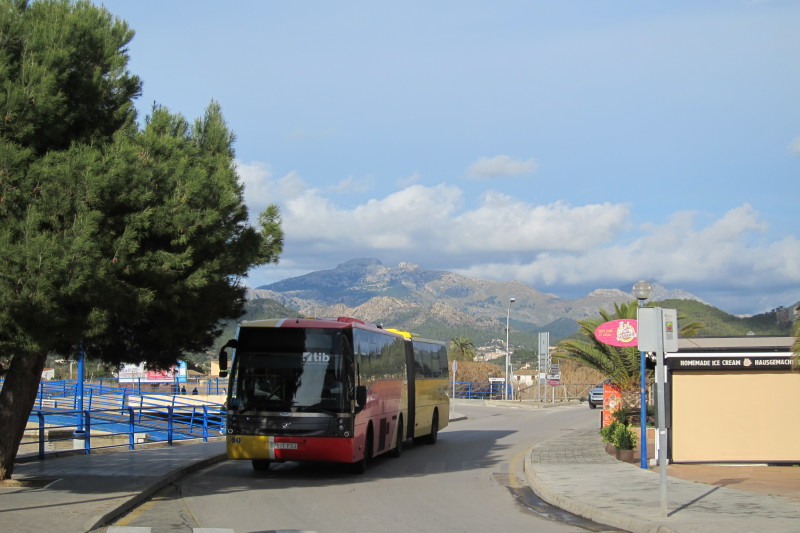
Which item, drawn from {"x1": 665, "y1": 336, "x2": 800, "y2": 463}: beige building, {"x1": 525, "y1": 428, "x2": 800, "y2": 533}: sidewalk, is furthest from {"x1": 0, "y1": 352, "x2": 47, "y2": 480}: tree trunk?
{"x1": 665, "y1": 336, "x2": 800, "y2": 463}: beige building

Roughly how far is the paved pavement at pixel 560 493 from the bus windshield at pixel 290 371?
2.11m

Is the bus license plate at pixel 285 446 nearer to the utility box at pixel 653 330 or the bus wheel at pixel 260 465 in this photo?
the bus wheel at pixel 260 465

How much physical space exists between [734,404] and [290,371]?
946cm

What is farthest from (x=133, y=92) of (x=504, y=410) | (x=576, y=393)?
(x=576, y=393)

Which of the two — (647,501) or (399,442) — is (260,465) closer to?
(399,442)

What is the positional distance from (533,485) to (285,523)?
19.6 ft

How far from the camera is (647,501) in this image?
13391mm

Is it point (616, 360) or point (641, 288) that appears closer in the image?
point (641, 288)

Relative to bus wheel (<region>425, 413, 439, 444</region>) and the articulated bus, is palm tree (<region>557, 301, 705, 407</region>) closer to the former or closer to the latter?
bus wheel (<region>425, 413, 439, 444</region>)

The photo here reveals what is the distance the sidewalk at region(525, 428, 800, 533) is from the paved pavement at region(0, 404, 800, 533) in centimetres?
1

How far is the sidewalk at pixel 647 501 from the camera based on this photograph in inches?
441

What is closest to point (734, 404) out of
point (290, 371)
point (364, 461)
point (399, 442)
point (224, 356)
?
point (364, 461)

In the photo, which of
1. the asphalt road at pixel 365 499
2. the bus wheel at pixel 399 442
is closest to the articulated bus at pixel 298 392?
the asphalt road at pixel 365 499

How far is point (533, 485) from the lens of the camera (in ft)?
53.7
